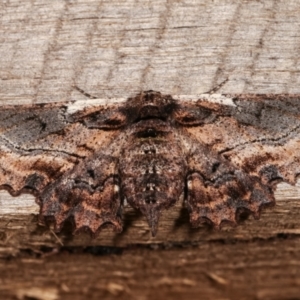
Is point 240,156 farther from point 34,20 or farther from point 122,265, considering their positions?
point 34,20

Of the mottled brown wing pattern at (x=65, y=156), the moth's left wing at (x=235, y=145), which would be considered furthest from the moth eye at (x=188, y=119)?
the mottled brown wing pattern at (x=65, y=156)

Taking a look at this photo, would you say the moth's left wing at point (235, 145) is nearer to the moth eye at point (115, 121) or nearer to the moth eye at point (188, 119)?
the moth eye at point (188, 119)

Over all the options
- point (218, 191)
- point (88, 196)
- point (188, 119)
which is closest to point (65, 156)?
point (88, 196)

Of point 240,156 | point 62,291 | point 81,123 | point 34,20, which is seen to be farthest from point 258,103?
point 62,291

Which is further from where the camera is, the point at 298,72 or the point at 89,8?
the point at 89,8

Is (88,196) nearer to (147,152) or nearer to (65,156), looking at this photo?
(65,156)
